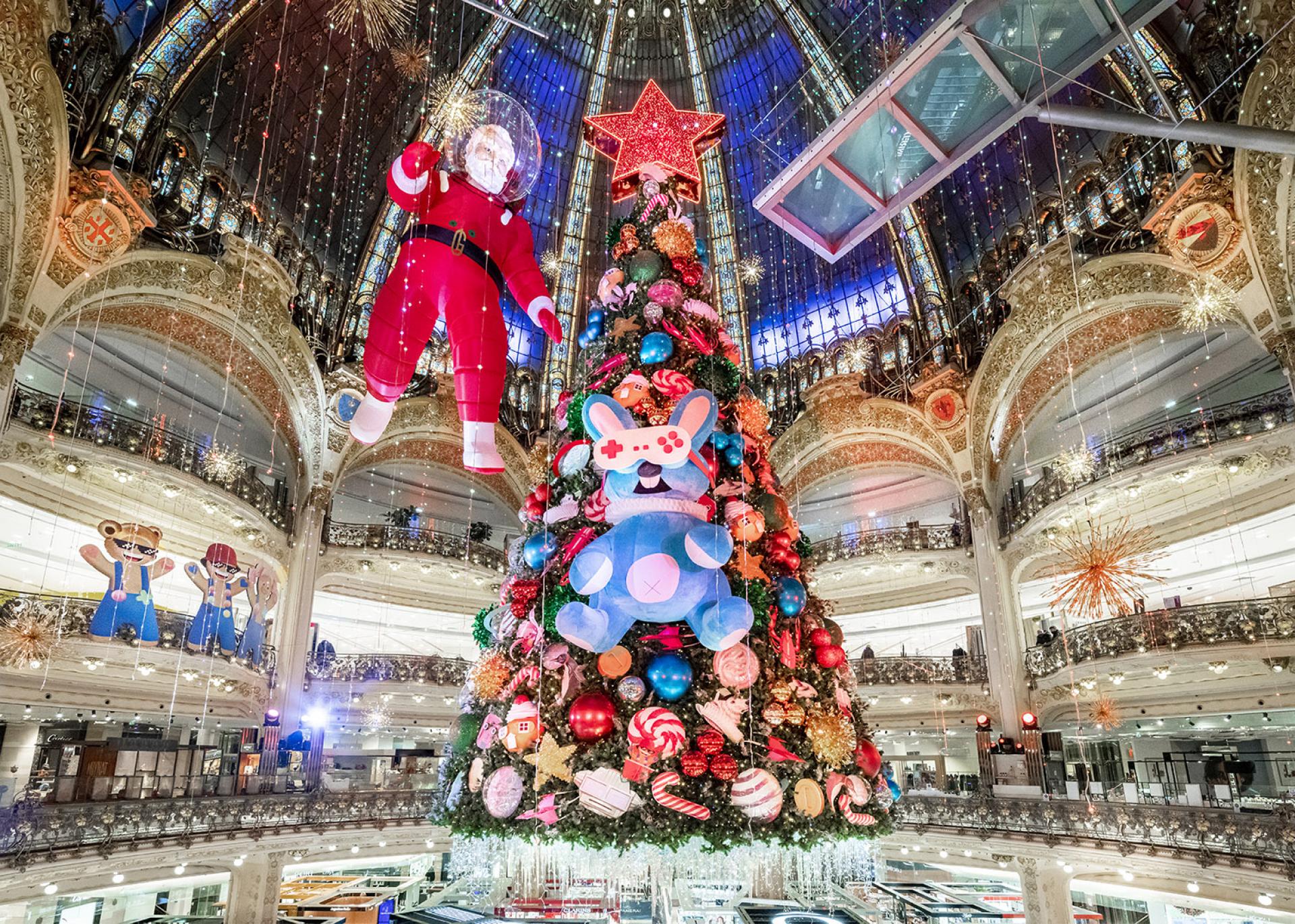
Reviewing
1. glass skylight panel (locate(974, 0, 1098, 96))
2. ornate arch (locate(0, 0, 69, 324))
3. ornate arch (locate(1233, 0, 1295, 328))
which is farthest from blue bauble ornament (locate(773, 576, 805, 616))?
ornate arch (locate(0, 0, 69, 324))

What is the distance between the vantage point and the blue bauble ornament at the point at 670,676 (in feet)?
16.2

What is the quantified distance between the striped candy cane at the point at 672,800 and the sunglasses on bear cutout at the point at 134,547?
13525 mm

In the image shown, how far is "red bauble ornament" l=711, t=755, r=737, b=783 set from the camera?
4777 mm

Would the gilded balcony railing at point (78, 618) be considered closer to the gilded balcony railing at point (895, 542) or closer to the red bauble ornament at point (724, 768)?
the red bauble ornament at point (724, 768)

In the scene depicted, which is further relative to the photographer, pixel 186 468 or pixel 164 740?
pixel 164 740

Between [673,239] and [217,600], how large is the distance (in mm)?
13988

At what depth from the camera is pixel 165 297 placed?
15.6m

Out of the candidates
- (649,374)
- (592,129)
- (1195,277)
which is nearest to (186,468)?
(592,129)

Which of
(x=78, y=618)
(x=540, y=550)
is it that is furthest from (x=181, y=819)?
(x=540, y=550)

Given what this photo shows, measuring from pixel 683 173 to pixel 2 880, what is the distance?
1132 centimetres

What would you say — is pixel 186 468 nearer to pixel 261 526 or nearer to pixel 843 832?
pixel 261 526

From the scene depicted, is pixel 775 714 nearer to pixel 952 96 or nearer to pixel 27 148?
pixel 952 96

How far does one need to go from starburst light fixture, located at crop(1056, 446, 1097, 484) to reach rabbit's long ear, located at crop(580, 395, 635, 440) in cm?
1461

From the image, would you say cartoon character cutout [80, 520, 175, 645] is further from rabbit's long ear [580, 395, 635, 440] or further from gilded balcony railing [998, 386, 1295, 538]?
gilded balcony railing [998, 386, 1295, 538]
